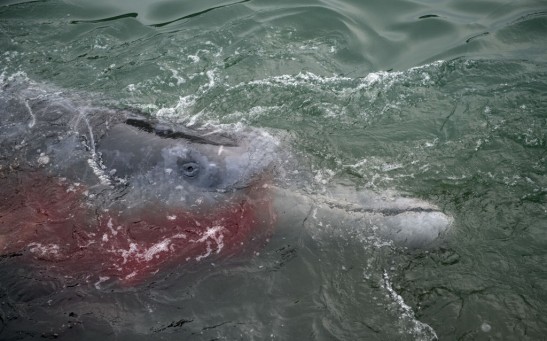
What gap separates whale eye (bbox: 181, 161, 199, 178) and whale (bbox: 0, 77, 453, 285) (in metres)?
0.01

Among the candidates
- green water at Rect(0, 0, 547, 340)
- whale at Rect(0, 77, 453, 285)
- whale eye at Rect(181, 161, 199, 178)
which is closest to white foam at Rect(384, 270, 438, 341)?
green water at Rect(0, 0, 547, 340)

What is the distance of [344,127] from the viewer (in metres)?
7.05

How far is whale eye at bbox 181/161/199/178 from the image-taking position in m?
5.41

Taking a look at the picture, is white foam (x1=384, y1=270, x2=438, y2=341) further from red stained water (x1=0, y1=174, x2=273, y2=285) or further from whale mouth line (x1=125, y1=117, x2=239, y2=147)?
whale mouth line (x1=125, y1=117, x2=239, y2=147)

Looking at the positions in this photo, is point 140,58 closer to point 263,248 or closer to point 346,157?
point 346,157

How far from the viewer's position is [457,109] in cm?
731

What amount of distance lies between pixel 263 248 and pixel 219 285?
61 centimetres

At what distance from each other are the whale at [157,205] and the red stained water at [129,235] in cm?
1

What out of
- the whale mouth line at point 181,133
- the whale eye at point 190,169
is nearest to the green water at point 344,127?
the whale mouth line at point 181,133

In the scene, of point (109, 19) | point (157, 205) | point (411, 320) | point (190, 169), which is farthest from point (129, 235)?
point (109, 19)

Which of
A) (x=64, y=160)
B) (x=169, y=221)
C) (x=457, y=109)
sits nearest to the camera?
(x=169, y=221)

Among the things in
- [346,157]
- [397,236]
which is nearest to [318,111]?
[346,157]

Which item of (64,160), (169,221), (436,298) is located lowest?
(436,298)

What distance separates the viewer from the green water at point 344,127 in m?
4.61
